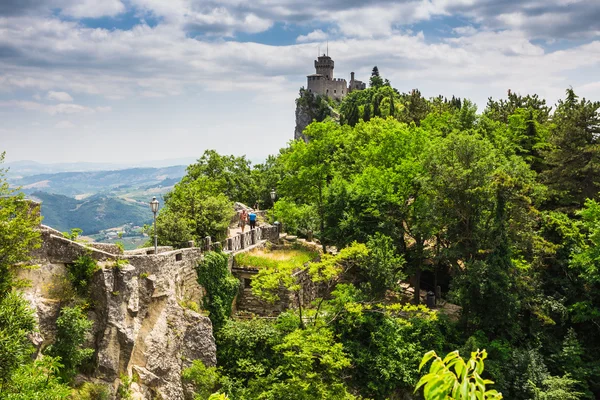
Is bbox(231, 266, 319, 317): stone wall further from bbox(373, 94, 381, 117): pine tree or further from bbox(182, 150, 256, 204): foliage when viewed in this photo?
bbox(373, 94, 381, 117): pine tree

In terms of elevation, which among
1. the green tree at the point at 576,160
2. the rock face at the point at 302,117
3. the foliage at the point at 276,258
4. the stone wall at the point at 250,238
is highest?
the rock face at the point at 302,117

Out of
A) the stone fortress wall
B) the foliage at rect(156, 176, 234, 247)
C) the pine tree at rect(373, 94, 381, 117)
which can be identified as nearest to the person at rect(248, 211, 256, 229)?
the foliage at rect(156, 176, 234, 247)

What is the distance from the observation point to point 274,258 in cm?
2678

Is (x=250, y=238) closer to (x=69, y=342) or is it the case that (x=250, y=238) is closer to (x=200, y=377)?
(x=200, y=377)

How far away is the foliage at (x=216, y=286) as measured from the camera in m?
23.5

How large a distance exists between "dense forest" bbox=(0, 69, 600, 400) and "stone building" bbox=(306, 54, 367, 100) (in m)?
82.3

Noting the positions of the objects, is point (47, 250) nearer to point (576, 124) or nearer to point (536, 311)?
point (536, 311)

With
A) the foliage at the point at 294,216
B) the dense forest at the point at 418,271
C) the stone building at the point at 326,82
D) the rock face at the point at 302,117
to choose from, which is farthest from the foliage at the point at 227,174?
the stone building at the point at 326,82

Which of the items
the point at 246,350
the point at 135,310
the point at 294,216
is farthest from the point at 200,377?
the point at 294,216

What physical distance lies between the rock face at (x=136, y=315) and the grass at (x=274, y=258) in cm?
363

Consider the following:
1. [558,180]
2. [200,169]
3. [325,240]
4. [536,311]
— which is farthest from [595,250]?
[200,169]

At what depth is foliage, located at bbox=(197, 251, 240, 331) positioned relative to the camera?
23547 mm

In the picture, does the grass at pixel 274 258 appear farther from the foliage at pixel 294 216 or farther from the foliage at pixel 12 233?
the foliage at pixel 12 233

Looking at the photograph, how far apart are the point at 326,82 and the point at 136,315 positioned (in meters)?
100
